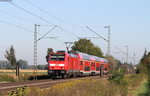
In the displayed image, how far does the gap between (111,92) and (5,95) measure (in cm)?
555

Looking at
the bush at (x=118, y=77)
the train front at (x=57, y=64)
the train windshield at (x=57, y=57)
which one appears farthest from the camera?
the train windshield at (x=57, y=57)

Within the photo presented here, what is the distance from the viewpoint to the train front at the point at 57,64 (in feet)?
140

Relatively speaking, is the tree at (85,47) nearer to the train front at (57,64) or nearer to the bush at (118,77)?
the train front at (57,64)

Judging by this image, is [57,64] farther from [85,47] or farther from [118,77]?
[85,47]

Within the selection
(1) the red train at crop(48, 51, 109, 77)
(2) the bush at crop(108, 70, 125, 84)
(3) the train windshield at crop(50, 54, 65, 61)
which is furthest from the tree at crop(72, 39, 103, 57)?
(2) the bush at crop(108, 70, 125, 84)

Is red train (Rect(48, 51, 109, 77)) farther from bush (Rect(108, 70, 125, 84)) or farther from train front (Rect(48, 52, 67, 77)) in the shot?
bush (Rect(108, 70, 125, 84))

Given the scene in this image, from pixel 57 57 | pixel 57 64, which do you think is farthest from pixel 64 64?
pixel 57 57

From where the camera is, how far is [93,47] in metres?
119

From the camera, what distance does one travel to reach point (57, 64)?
43031mm

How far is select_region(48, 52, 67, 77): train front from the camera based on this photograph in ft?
140

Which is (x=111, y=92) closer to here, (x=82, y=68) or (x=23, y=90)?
Result: (x=23, y=90)

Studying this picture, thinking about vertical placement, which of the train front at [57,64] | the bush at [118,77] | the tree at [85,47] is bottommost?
the bush at [118,77]

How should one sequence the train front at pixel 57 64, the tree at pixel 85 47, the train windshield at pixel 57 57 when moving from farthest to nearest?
the tree at pixel 85 47
the train windshield at pixel 57 57
the train front at pixel 57 64

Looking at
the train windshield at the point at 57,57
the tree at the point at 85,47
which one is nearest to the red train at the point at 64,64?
the train windshield at the point at 57,57
